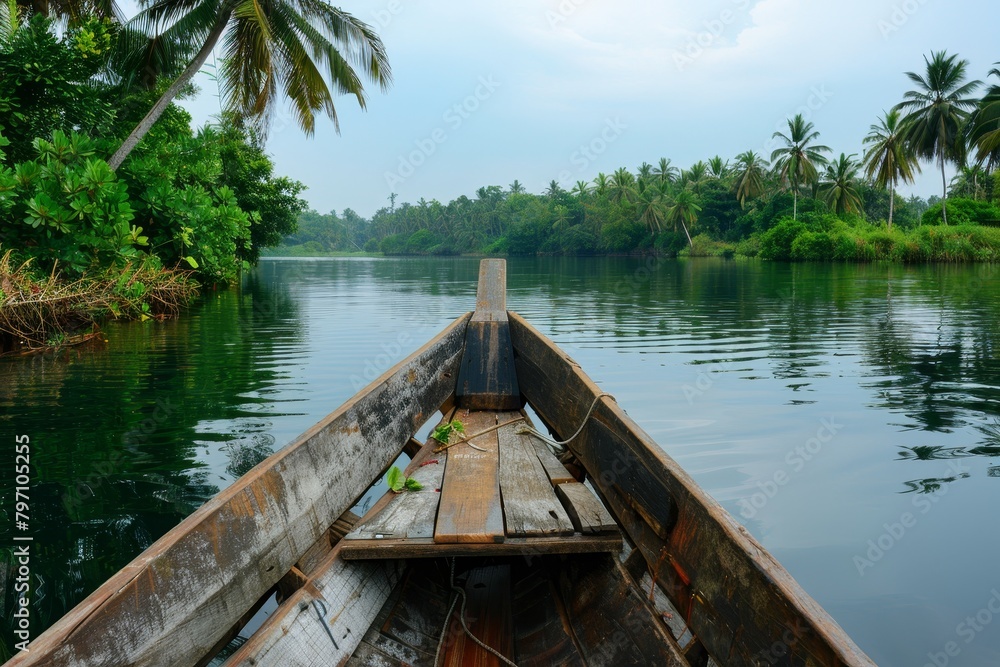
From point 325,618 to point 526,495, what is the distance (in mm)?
1083

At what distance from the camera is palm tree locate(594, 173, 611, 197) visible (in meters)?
68.4

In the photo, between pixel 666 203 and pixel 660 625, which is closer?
pixel 660 625

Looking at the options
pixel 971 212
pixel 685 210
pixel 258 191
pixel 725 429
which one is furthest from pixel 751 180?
pixel 725 429

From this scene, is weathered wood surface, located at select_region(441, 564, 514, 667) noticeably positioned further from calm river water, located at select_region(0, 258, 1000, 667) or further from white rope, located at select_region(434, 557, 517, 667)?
calm river water, located at select_region(0, 258, 1000, 667)

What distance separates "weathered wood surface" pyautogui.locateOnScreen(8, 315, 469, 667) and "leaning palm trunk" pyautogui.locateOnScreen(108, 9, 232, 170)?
11.8 metres

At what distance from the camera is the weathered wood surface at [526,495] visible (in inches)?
104

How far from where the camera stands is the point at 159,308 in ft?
45.0

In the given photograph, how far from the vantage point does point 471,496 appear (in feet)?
9.84

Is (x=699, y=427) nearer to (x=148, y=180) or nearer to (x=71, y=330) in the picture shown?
(x=71, y=330)

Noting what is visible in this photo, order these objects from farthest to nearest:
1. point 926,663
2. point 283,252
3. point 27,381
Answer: point 283,252, point 27,381, point 926,663

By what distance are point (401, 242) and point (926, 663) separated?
107208mm

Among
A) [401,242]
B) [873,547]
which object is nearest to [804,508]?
[873,547]

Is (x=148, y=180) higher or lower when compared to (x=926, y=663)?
higher

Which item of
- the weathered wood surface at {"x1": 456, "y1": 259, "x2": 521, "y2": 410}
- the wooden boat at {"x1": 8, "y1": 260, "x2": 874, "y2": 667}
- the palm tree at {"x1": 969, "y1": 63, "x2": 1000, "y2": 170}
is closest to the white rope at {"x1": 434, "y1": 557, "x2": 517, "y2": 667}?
the wooden boat at {"x1": 8, "y1": 260, "x2": 874, "y2": 667}
